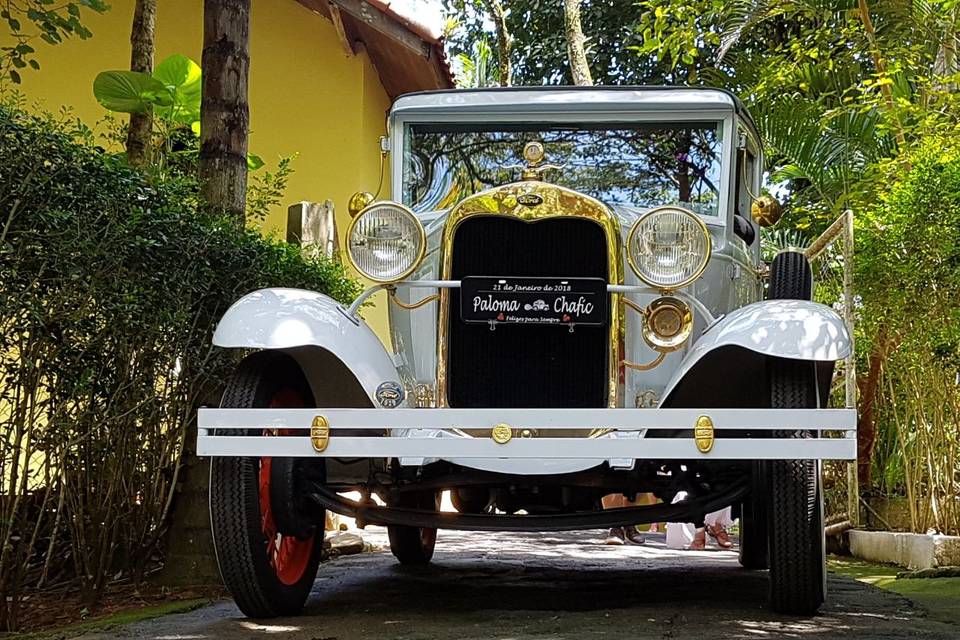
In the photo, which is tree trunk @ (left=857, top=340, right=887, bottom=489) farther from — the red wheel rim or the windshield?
the red wheel rim

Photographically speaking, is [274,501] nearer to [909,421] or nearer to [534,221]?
[534,221]

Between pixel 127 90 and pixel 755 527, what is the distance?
5228 millimetres

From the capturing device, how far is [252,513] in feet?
14.7

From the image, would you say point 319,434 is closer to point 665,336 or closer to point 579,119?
point 665,336

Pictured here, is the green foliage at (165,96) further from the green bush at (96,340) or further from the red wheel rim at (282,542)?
the red wheel rim at (282,542)

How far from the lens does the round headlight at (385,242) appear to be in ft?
15.7

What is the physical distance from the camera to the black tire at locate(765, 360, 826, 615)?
13.9ft

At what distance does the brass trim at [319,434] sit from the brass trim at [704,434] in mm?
1310

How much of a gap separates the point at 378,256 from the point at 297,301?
1.22 ft

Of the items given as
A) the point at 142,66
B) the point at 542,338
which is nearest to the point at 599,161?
the point at 542,338

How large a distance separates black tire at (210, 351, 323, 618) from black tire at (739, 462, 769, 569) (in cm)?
177

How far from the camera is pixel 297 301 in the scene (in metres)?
4.75

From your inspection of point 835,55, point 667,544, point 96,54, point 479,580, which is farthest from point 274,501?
point 835,55

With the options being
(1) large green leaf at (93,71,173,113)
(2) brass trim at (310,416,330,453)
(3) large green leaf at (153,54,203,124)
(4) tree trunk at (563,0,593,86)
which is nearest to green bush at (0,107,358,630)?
(2) brass trim at (310,416,330,453)
